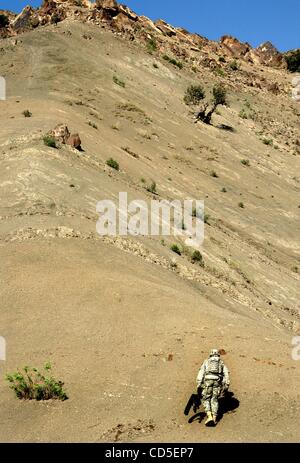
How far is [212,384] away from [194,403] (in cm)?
84

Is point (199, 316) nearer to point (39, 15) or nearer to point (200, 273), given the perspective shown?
point (200, 273)

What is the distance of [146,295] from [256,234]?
2127 centimetres

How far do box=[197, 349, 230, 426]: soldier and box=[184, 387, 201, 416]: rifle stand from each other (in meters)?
0.28

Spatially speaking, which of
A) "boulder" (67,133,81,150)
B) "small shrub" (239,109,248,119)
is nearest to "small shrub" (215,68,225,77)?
"small shrub" (239,109,248,119)

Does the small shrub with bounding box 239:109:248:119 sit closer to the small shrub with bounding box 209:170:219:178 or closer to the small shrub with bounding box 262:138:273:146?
the small shrub with bounding box 262:138:273:146

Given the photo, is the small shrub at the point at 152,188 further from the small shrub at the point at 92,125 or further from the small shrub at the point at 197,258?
the small shrub at the point at 197,258

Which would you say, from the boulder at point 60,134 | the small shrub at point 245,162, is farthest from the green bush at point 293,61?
the boulder at point 60,134

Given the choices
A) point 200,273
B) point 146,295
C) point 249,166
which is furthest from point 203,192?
point 146,295

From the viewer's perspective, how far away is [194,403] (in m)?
11.0

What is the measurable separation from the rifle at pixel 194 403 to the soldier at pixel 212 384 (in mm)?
281

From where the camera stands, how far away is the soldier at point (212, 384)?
10.3 metres

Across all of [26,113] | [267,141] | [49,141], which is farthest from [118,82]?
[49,141]

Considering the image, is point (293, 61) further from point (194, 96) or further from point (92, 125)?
point (92, 125)

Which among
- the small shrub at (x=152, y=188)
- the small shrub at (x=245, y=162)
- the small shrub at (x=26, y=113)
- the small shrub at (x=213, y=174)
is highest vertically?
the small shrub at (x=245, y=162)
